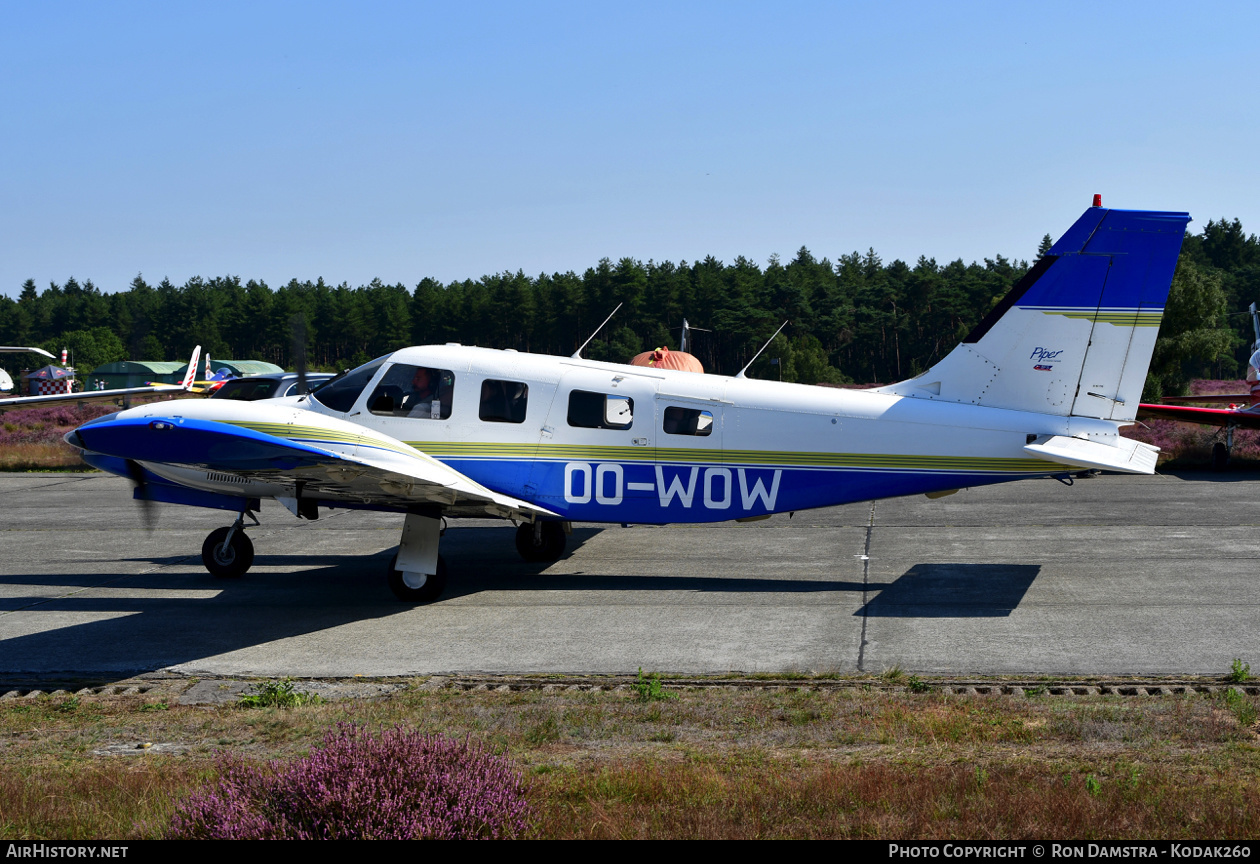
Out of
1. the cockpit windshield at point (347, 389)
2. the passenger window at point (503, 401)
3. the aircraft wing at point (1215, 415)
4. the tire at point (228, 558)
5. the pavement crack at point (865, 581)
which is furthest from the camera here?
the aircraft wing at point (1215, 415)

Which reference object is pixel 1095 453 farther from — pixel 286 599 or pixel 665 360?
pixel 665 360

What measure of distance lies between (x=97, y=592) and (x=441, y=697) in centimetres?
680

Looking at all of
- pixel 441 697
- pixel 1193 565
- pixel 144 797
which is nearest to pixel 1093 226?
pixel 1193 565

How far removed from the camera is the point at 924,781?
5863 mm

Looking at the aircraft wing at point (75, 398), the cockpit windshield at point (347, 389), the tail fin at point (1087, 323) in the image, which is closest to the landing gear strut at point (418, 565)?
the cockpit windshield at point (347, 389)

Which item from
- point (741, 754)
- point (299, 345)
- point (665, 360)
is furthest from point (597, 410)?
point (665, 360)

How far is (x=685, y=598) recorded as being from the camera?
11922 millimetres

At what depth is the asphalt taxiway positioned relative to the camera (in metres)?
9.35

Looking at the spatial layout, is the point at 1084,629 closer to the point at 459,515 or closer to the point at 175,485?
the point at 459,515

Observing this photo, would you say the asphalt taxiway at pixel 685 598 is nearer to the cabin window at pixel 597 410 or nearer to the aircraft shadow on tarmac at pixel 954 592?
the aircraft shadow on tarmac at pixel 954 592

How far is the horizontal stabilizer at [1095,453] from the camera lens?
10.7m

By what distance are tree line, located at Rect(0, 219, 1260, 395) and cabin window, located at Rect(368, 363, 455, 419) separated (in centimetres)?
5938

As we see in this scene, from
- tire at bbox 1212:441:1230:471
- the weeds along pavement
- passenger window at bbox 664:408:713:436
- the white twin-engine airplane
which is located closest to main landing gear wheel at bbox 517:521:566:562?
the white twin-engine airplane

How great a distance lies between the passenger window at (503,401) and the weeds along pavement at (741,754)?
14.9 feet
